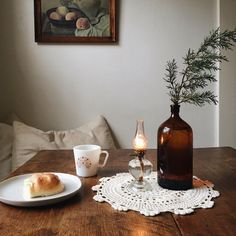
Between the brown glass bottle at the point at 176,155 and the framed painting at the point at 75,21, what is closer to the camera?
the brown glass bottle at the point at 176,155

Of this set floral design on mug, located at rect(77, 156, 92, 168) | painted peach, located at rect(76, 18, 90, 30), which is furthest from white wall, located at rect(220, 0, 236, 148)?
floral design on mug, located at rect(77, 156, 92, 168)

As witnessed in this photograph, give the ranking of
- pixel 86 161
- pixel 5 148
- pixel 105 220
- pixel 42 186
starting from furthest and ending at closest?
pixel 5 148, pixel 86 161, pixel 42 186, pixel 105 220

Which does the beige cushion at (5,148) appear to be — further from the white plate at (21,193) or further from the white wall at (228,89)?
the white wall at (228,89)

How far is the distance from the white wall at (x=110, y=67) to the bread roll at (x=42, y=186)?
140 cm

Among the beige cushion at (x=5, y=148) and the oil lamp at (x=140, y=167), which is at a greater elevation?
the oil lamp at (x=140, y=167)

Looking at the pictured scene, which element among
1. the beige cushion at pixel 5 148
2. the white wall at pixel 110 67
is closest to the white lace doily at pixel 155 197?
the beige cushion at pixel 5 148

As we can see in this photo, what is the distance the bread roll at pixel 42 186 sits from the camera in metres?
0.84

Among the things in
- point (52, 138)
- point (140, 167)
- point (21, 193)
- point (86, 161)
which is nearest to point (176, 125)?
point (140, 167)

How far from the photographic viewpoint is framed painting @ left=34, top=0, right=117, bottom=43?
2186mm

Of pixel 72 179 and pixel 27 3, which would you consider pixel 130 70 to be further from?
pixel 72 179

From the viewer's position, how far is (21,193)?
2.94 ft

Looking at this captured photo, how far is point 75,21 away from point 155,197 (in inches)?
64.5

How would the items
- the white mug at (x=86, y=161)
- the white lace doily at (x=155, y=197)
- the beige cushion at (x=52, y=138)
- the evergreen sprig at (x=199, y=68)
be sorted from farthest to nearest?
the beige cushion at (x=52, y=138) → the white mug at (x=86, y=161) → the evergreen sprig at (x=199, y=68) → the white lace doily at (x=155, y=197)

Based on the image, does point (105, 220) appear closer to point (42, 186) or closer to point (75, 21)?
point (42, 186)
